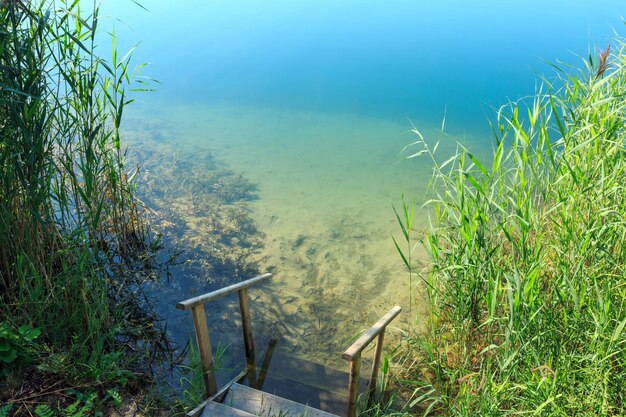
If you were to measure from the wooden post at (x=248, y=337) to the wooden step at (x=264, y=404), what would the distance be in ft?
1.34

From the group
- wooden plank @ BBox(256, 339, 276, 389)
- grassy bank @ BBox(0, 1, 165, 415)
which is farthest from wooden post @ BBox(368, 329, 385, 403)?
grassy bank @ BBox(0, 1, 165, 415)

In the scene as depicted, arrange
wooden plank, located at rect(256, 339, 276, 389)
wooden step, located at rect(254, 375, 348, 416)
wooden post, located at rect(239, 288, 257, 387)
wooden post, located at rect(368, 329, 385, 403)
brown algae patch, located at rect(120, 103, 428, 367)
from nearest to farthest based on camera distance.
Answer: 1. wooden post, located at rect(368, 329, 385, 403)
2. wooden step, located at rect(254, 375, 348, 416)
3. wooden post, located at rect(239, 288, 257, 387)
4. wooden plank, located at rect(256, 339, 276, 389)
5. brown algae patch, located at rect(120, 103, 428, 367)

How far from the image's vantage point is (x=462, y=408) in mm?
2730

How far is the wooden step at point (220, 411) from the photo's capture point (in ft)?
9.72

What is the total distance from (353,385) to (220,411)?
25.9 inches

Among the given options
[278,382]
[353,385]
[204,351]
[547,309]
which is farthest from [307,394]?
[547,309]

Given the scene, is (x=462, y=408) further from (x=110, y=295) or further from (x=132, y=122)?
(x=132, y=122)

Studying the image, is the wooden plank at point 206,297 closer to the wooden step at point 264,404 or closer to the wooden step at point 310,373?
the wooden step at point 264,404

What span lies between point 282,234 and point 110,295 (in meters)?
1.54

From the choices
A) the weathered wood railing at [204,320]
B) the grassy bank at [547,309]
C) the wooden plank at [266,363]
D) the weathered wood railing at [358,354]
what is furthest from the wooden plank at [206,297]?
the grassy bank at [547,309]

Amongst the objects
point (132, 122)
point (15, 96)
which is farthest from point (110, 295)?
point (132, 122)

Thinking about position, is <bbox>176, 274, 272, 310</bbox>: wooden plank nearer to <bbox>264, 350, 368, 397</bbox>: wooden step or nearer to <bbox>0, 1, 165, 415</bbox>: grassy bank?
<bbox>0, 1, 165, 415</bbox>: grassy bank

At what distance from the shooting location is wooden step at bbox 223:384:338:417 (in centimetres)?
302

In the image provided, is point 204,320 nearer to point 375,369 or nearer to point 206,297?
point 206,297
